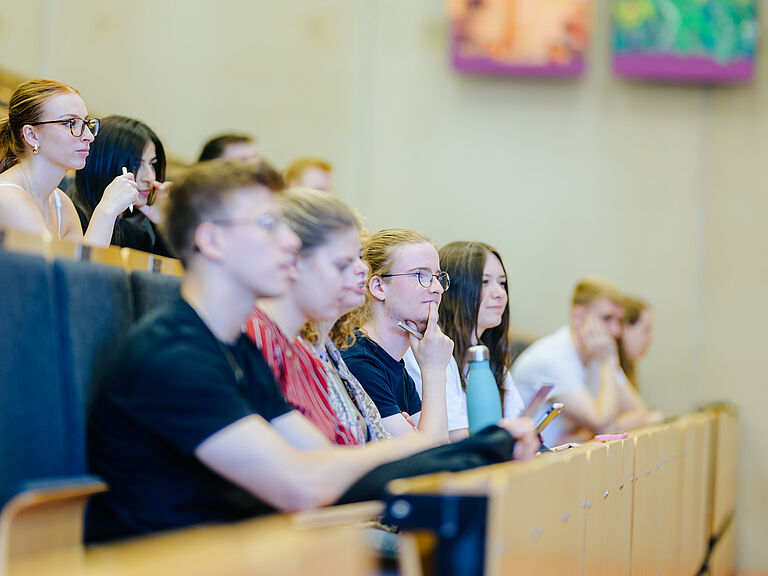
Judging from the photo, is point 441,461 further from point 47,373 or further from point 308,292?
point 47,373

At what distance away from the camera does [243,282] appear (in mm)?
1334

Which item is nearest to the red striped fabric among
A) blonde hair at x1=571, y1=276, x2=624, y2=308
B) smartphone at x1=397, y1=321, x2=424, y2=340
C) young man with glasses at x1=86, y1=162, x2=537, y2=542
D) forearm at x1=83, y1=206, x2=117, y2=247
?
young man with glasses at x1=86, y1=162, x2=537, y2=542

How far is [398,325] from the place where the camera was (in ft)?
7.24

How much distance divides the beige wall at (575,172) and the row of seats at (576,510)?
159 cm

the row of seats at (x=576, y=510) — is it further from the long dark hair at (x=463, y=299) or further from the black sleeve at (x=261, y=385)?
the long dark hair at (x=463, y=299)

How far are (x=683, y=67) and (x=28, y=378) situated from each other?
421 centimetres

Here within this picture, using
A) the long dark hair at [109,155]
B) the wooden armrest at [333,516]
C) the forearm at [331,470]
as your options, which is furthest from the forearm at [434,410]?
the long dark hair at [109,155]

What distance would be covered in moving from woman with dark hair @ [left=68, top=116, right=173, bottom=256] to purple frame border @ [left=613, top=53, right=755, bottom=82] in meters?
3.04

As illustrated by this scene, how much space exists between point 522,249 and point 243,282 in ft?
12.1

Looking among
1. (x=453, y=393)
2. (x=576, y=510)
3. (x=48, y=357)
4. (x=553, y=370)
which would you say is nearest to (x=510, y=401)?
(x=453, y=393)

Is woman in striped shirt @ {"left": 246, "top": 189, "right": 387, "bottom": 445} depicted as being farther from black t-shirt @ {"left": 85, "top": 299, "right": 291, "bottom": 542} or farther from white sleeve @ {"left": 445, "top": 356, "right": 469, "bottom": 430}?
white sleeve @ {"left": 445, "top": 356, "right": 469, "bottom": 430}

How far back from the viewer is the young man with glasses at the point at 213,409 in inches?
47.8

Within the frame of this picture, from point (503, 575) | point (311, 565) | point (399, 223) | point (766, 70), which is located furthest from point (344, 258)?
point (766, 70)

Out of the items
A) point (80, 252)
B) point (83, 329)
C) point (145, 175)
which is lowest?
point (83, 329)
